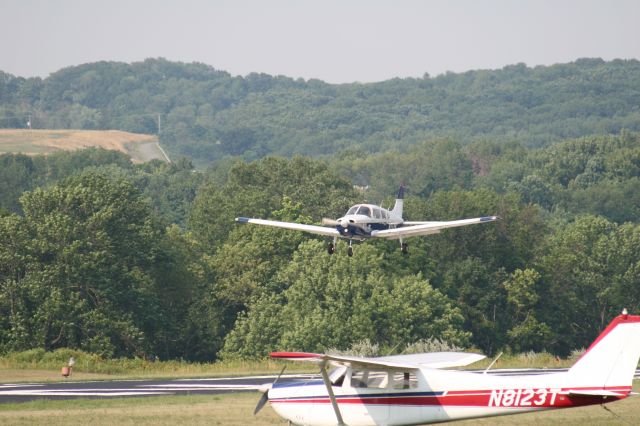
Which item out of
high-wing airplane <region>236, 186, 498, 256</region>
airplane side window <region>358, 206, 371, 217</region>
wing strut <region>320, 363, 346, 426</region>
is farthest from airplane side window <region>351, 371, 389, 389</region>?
airplane side window <region>358, 206, 371, 217</region>

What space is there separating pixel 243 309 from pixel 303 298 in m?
11.7

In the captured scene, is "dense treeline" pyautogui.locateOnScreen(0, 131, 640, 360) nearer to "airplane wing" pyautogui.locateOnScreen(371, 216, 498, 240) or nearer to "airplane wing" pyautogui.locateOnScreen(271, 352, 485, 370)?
"airplane wing" pyautogui.locateOnScreen(371, 216, 498, 240)

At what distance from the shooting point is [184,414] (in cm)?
3097

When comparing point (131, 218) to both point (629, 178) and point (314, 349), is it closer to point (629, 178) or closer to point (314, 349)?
point (314, 349)

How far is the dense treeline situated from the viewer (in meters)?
76.7

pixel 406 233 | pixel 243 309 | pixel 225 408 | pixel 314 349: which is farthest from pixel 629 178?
pixel 225 408

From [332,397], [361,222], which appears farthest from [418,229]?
[332,397]

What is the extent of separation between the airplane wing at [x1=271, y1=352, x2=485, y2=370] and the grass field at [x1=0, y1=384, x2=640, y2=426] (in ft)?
7.04

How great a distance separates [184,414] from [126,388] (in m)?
9.75

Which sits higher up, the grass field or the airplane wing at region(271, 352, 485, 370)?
the airplane wing at region(271, 352, 485, 370)

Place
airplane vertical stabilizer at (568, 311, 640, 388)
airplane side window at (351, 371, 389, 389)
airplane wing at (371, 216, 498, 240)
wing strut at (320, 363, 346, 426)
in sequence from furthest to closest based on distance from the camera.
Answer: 1. airplane wing at (371, 216, 498, 240)
2. airplane side window at (351, 371, 389, 389)
3. wing strut at (320, 363, 346, 426)
4. airplane vertical stabilizer at (568, 311, 640, 388)

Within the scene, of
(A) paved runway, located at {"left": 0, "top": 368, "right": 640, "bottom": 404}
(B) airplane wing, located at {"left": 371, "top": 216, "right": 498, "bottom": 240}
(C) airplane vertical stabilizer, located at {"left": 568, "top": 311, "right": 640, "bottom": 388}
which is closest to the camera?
(C) airplane vertical stabilizer, located at {"left": 568, "top": 311, "right": 640, "bottom": 388}

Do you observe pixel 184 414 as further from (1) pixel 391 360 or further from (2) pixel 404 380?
(2) pixel 404 380

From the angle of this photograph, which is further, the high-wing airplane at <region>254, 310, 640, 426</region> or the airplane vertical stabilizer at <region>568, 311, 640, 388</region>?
the high-wing airplane at <region>254, 310, 640, 426</region>
